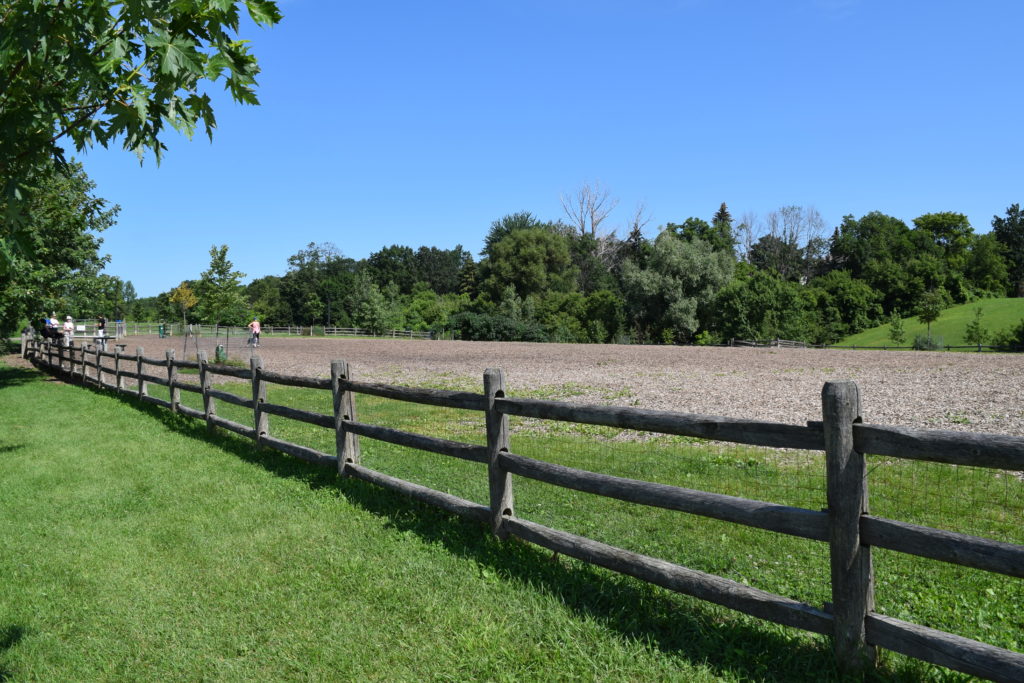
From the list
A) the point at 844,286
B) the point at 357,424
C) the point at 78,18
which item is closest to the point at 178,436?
the point at 357,424

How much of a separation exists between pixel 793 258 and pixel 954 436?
10263 centimetres

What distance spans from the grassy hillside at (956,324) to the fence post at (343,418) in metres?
56.6

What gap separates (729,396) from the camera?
16078 mm

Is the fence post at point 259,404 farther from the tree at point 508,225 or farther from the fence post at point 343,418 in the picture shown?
the tree at point 508,225

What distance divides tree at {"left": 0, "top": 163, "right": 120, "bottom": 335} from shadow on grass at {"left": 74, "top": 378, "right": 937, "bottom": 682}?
12.8 metres

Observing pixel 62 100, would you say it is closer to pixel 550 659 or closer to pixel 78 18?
pixel 78 18

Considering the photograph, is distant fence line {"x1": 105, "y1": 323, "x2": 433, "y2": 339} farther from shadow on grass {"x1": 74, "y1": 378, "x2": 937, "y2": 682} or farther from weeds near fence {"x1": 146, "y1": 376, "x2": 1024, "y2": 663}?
shadow on grass {"x1": 74, "y1": 378, "x2": 937, "y2": 682}

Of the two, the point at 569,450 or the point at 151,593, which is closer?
the point at 151,593

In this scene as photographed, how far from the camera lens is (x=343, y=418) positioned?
7.91 m

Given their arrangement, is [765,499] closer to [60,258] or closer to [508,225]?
[60,258]

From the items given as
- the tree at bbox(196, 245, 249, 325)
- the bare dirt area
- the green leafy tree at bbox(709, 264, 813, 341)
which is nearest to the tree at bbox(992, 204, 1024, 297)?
the green leafy tree at bbox(709, 264, 813, 341)

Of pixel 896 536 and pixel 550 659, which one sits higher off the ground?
pixel 896 536

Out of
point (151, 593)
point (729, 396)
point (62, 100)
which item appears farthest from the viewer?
point (729, 396)

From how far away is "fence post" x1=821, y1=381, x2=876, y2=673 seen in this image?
11.3 ft
